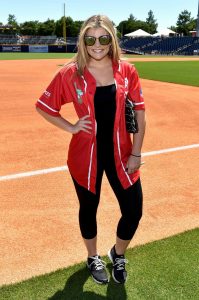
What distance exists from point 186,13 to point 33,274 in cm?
11939

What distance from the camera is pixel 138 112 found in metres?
2.98

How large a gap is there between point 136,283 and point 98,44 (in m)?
2.12

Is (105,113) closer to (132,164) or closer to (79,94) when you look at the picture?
(79,94)

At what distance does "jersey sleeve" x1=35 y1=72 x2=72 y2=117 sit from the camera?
9.48 feet

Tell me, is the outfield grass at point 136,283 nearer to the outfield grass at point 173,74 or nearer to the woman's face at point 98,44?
the woman's face at point 98,44

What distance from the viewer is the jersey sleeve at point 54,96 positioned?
2.89 meters

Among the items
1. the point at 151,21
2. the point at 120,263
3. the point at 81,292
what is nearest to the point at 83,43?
the point at 120,263

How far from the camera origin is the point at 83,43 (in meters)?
2.83

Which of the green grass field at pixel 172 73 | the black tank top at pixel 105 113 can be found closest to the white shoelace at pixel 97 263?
the black tank top at pixel 105 113

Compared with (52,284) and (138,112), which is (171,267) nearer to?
(52,284)

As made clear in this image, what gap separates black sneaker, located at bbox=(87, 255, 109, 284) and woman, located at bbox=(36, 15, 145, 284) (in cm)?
13

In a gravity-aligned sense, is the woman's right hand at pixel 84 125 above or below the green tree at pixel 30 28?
below

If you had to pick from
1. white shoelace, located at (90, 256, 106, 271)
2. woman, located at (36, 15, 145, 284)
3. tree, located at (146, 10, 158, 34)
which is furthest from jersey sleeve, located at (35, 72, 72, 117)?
tree, located at (146, 10, 158, 34)

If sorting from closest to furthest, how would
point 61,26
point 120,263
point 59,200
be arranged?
point 120,263
point 59,200
point 61,26
